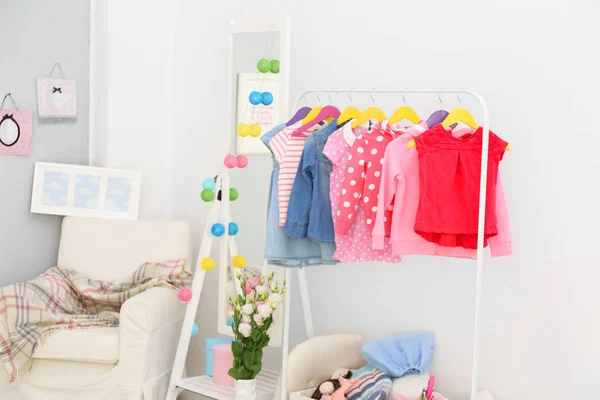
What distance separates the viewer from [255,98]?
3250 millimetres

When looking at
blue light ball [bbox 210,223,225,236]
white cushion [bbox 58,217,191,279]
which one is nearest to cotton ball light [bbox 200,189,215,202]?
blue light ball [bbox 210,223,225,236]

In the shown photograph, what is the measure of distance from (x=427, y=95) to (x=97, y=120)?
1724mm

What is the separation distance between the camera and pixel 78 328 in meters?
3.23

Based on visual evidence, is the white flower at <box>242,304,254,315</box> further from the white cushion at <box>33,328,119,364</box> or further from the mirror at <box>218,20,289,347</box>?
the white cushion at <box>33,328,119,364</box>

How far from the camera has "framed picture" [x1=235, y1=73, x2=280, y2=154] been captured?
341 cm

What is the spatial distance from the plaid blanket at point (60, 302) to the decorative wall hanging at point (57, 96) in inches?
29.6

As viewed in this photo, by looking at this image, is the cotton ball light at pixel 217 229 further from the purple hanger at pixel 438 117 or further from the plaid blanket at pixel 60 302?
the purple hanger at pixel 438 117

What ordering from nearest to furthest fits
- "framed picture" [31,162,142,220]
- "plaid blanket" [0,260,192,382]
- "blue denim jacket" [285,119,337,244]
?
"blue denim jacket" [285,119,337,244] → "plaid blanket" [0,260,192,382] → "framed picture" [31,162,142,220]

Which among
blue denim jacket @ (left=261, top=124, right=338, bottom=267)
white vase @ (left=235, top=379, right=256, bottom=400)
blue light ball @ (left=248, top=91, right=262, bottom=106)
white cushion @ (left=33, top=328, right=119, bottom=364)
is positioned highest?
blue light ball @ (left=248, top=91, right=262, bottom=106)

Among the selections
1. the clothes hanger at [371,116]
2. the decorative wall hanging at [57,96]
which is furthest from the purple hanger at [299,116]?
the decorative wall hanging at [57,96]

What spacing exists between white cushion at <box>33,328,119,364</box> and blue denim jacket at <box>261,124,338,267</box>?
0.75 metres

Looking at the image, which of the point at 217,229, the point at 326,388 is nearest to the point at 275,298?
the point at 326,388

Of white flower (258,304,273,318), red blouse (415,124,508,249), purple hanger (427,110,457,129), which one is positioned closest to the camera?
red blouse (415,124,508,249)

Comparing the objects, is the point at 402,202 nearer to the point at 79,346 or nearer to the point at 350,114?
the point at 350,114
